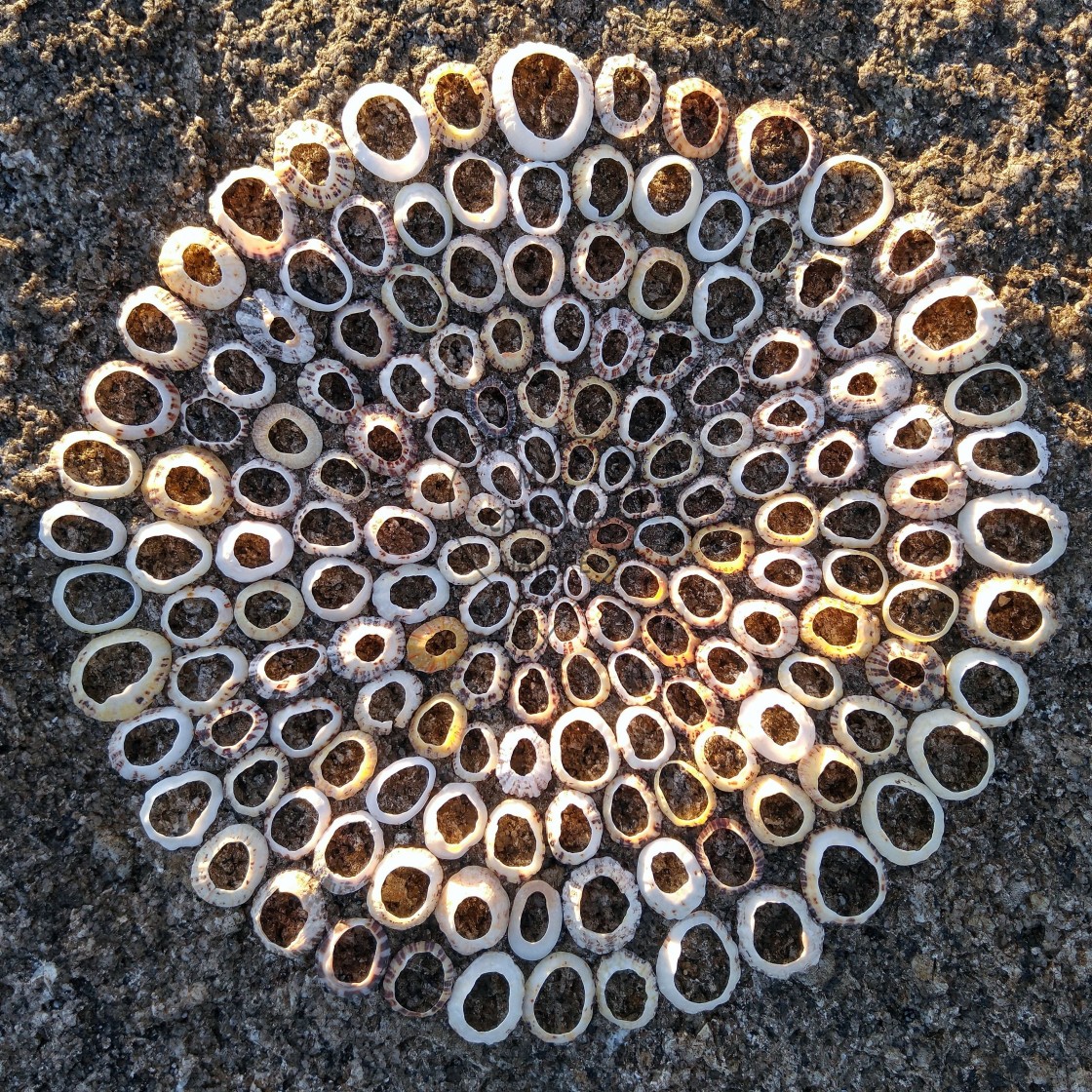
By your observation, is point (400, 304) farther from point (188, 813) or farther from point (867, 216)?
point (188, 813)

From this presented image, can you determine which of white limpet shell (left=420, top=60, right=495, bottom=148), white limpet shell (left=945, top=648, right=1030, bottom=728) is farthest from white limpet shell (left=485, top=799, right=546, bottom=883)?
white limpet shell (left=420, top=60, right=495, bottom=148)

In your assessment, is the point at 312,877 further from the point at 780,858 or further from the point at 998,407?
the point at 998,407

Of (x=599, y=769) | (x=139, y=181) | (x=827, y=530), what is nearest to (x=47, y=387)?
(x=139, y=181)

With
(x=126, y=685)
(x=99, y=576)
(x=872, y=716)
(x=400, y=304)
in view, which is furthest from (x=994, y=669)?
(x=99, y=576)

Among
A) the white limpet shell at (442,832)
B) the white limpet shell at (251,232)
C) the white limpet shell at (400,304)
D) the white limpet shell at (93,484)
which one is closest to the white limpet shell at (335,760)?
the white limpet shell at (442,832)

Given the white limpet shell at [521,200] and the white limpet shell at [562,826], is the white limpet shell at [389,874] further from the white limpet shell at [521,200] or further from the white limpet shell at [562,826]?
the white limpet shell at [521,200]

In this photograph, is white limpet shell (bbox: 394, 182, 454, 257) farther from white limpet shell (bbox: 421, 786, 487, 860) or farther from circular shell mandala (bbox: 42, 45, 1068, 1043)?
white limpet shell (bbox: 421, 786, 487, 860)
